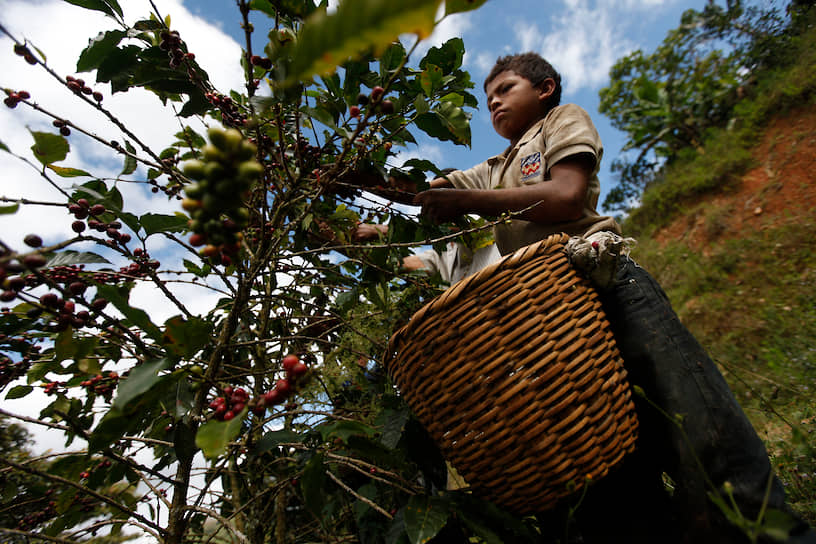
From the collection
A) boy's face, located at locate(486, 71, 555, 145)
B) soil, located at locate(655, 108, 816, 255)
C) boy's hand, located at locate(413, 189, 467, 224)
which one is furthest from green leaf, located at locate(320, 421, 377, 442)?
soil, located at locate(655, 108, 816, 255)

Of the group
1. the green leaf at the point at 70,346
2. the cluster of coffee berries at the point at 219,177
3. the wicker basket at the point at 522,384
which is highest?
the green leaf at the point at 70,346

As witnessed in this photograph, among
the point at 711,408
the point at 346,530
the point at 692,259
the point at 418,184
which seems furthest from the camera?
the point at 692,259

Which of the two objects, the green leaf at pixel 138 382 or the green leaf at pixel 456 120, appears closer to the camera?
the green leaf at pixel 138 382

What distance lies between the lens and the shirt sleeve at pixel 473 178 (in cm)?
162

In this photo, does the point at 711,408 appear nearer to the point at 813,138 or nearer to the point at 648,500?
the point at 648,500

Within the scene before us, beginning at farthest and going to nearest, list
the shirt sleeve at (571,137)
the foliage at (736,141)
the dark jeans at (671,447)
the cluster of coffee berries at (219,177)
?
the foliage at (736,141)
the shirt sleeve at (571,137)
the dark jeans at (671,447)
the cluster of coffee berries at (219,177)

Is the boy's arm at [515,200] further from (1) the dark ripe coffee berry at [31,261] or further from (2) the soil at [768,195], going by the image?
(2) the soil at [768,195]

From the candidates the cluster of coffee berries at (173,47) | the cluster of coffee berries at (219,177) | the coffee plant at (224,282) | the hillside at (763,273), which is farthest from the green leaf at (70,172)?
the hillside at (763,273)

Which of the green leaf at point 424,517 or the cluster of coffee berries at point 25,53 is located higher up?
the cluster of coffee berries at point 25,53

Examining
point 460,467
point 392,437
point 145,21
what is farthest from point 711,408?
point 145,21

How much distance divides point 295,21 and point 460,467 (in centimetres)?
98

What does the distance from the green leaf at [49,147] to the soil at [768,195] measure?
278 inches

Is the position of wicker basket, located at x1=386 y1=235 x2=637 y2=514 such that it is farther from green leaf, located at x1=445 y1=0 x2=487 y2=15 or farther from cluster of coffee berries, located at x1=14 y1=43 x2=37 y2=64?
cluster of coffee berries, located at x1=14 y1=43 x2=37 y2=64

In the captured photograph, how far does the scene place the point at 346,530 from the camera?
1413 mm
